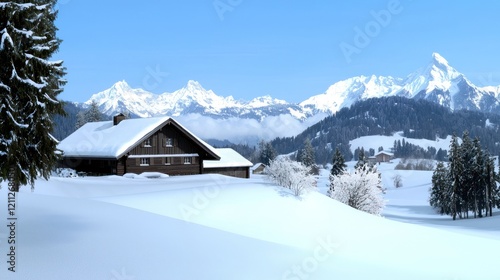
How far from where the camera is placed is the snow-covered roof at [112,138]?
109 ft

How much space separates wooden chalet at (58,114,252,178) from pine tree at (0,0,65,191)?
2320 centimetres

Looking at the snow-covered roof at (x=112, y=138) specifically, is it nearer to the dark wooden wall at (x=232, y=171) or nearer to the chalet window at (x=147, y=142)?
the chalet window at (x=147, y=142)

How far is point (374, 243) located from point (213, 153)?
975 inches

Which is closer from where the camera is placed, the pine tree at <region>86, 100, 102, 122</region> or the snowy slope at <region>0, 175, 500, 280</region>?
the snowy slope at <region>0, 175, 500, 280</region>

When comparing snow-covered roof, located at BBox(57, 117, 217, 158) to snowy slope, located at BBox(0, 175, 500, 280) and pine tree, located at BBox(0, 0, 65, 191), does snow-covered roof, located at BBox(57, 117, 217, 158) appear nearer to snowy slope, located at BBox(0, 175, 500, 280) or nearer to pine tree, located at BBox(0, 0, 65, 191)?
snowy slope, located at BBox(0, 175, 500, 280)

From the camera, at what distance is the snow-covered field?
9492 mm

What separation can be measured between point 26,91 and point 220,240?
711 cm

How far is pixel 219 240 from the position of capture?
1282 cm

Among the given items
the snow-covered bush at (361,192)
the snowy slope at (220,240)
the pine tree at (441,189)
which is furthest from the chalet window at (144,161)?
the pine tree at (441,189)

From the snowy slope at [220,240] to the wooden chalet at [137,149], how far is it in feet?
37.5

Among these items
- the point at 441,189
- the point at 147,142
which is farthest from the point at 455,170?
the point at 147,142

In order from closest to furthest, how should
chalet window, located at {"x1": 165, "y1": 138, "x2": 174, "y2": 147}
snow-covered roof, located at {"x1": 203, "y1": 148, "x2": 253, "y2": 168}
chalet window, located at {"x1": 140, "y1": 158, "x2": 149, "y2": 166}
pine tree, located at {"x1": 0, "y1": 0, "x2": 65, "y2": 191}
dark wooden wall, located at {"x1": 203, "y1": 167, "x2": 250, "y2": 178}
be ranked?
1. pine tree, located at {"x1": 0, "y1": 0, "x2": 65, "y2": 191}
2. chalet window, located at {"x1": 140, "y1": 158, "x2": 149, "y2": 166}
3. chalet window, located at {"x1": 165, "y1": 138, "x2": 174, "y2": 147}
4. snow-covered roof, located at {"x1": 203, "y1": 148, "x2": 253, "y2": 168}
5. dark wooden wall, located at {"x1": 203, "y1": 167, "x2": 250, "y2": 178}

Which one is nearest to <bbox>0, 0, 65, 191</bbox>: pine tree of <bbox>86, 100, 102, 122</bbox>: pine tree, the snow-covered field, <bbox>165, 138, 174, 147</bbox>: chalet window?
the snow-covered field

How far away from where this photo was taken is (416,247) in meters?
16.4
